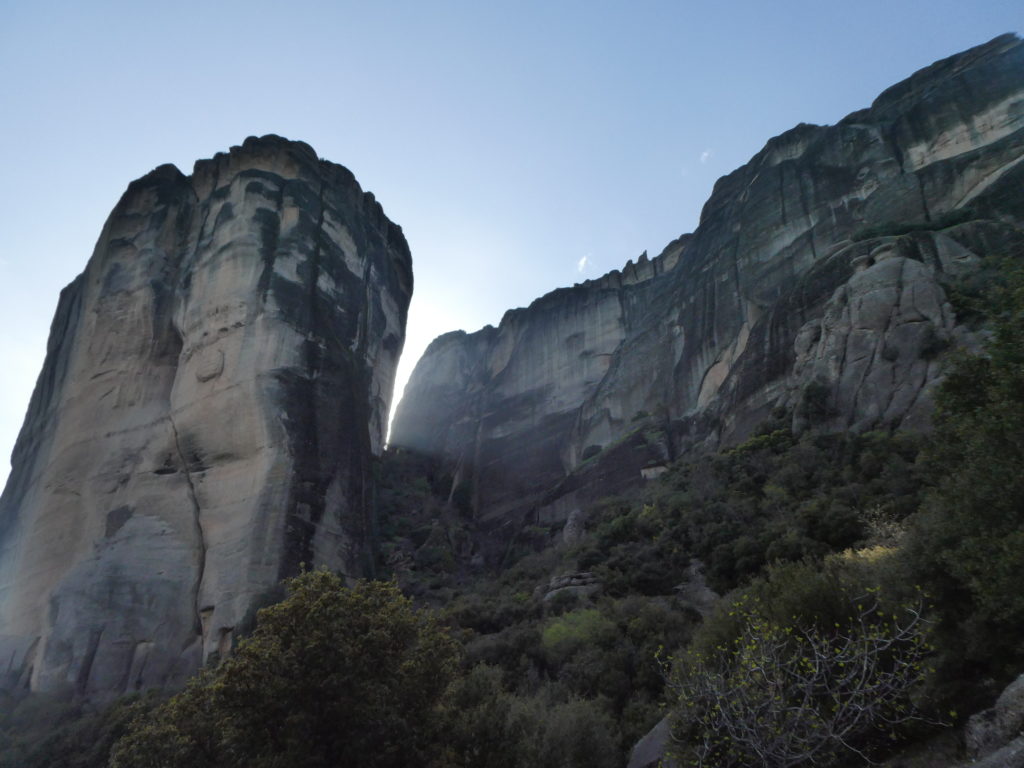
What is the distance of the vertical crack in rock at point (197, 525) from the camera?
28.4m

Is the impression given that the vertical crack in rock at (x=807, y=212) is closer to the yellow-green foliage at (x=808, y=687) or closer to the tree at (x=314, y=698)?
the yellow-green foliage at (x=808, y=687)

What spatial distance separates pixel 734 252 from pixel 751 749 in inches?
1601

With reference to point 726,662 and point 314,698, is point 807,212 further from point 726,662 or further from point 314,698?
point 314,698

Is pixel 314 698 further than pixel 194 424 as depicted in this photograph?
No

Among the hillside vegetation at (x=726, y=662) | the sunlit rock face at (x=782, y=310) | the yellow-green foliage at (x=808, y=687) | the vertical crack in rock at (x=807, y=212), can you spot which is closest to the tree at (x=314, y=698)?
the hillside vegetation at (x=726, y=662)

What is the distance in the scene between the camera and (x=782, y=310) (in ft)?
114

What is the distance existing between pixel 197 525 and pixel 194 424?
17.7 ft

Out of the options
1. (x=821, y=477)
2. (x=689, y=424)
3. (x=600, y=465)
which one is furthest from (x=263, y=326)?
(x=821, y=477)

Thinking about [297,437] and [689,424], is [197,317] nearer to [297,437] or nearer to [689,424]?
[297,437]

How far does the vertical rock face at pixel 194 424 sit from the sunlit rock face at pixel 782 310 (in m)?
14.8

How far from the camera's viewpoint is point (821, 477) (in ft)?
76.4

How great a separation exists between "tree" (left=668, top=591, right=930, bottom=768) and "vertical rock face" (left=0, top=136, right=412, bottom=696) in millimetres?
22449

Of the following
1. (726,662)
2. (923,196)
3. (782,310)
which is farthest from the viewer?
(923,196)

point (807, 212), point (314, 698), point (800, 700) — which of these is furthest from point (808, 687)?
point (807, 212)
